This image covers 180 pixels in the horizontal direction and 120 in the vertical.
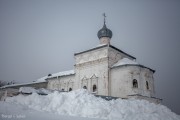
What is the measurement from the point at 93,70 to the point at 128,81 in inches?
205

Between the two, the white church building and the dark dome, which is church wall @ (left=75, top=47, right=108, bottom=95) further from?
the dark dome

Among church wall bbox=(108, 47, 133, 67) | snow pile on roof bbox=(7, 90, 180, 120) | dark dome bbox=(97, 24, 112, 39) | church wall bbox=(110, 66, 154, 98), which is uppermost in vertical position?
dark dome bbox=(97, 24, 112, 39)

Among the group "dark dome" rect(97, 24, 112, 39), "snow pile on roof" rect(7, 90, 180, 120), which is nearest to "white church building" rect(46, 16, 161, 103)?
"dark dome" rect(97, 24, 112, 39)

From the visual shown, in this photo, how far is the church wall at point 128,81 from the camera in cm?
1948

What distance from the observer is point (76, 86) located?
24.2 metres

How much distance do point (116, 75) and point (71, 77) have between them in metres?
9.05

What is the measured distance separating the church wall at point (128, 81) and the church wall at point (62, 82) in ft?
27.4

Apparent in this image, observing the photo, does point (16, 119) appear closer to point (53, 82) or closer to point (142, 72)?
point (142, 72)

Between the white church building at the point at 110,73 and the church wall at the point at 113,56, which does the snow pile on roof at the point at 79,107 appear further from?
the church wall at the point at 113,56

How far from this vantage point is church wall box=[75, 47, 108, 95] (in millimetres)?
21411

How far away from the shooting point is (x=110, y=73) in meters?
21.4

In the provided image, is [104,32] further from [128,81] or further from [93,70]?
[128,81]

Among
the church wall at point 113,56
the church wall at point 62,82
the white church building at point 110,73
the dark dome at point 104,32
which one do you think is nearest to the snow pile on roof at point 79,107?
the white church building at point 110,73

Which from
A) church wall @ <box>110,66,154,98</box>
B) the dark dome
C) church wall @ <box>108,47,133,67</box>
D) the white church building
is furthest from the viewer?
the dark dome
